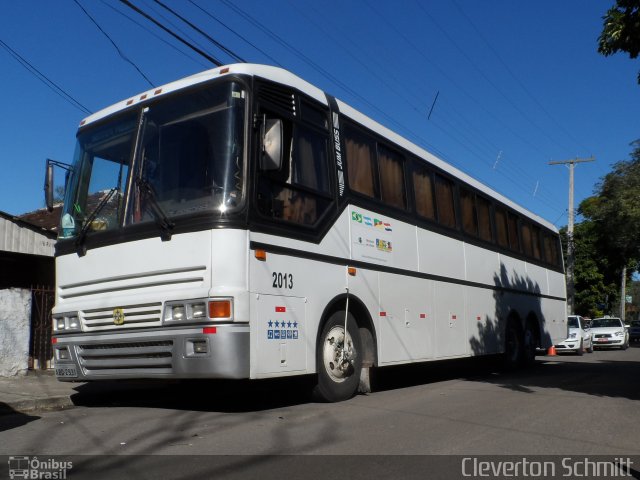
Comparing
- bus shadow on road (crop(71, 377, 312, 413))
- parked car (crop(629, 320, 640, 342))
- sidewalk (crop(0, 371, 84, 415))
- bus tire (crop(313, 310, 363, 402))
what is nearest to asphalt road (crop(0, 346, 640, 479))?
Result: bus shadow on road (crop(71, 377, 312, 413))

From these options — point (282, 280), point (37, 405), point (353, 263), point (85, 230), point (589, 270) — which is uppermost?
point (589, 270)

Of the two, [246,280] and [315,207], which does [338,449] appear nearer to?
[246,280]

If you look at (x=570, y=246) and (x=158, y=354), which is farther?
(x=570, y=246)

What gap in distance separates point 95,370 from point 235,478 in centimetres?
346

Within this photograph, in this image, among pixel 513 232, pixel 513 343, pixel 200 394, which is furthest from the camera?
pixel 513 232

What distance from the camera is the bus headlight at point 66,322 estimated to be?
7.64m

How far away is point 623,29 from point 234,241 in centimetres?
611

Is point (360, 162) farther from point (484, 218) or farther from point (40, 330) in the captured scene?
point (40, 330)

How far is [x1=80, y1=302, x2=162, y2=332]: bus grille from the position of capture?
6914mm

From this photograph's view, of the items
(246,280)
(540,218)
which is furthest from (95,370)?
(540,218)

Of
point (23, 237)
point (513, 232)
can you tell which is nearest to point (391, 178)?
point (513, 232)

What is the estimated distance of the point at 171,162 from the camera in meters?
7.16

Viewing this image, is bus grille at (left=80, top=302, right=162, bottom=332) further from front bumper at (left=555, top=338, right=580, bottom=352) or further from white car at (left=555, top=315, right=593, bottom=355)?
front bumper at (left=555, top=338, right=580, bottom=352)

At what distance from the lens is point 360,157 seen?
9.18 meters
